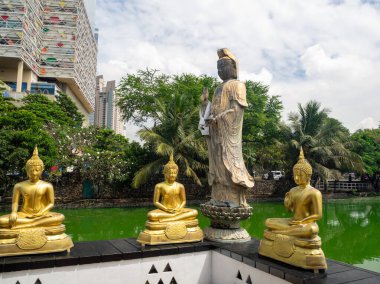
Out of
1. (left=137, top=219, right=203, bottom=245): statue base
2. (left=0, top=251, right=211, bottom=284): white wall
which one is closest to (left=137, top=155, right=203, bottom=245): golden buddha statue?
(left=137, top=219, right=203, bottom=245): statue base

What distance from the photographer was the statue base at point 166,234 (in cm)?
462

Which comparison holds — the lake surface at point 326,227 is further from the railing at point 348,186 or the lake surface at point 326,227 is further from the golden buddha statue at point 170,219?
the railing at point 348,186

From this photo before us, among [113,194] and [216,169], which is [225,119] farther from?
[113,194]

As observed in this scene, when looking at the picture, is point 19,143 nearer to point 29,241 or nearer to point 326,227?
point 29,241

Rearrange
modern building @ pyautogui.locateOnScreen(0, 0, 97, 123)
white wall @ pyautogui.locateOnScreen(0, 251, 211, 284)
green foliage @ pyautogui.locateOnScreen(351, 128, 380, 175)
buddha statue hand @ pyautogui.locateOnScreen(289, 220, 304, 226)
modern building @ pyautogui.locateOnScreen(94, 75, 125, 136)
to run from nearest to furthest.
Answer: buddha statue hand @ pyautogui.locateOnScreen(289, 220, 304, 226) → white wall @ pyautogui.locateOnScreen(0, 251, 211, 284) → green foliage @ pyautogui.locateOnScreen(351, 128, 380, 175) → modern building @ pyautogui.locateOnScreen(0, 0, 97, 123) → modern building @ pyautogui.locateOnScreen(94, 75, 125, 136)

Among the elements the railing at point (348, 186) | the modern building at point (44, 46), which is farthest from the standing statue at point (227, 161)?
the modern building at point (44, 46)

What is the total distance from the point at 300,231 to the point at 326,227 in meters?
8.31

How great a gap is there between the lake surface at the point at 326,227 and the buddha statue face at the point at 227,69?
4.82 metres

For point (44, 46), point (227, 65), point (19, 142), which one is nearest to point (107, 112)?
point (44, 46)

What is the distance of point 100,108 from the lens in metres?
71.2

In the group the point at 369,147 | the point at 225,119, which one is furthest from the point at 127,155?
the point at 369,147

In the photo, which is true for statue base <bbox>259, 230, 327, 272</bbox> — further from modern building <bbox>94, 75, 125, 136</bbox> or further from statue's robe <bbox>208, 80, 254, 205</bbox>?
modern building <bbox>94, 75, 125, 136</bbox>

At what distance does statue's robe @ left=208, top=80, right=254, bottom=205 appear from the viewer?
17.1 ft

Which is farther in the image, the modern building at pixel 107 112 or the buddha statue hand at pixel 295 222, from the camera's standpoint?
the modern building at pixel 107 112
